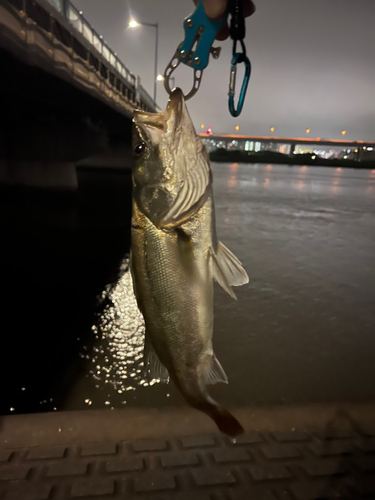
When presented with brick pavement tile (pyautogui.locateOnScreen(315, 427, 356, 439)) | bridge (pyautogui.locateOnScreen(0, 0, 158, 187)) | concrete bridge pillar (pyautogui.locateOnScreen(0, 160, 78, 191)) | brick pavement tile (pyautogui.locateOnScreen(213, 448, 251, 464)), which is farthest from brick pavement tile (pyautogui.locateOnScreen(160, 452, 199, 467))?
concrete bridge pillar (pyautogui.locateOnScreen(0, 160, 78, 191))

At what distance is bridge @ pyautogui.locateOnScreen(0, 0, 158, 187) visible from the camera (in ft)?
16.4

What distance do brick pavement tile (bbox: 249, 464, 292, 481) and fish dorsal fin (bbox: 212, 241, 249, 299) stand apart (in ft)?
3.77

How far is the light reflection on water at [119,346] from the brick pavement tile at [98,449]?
0.86 m

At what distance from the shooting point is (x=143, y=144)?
127 cm

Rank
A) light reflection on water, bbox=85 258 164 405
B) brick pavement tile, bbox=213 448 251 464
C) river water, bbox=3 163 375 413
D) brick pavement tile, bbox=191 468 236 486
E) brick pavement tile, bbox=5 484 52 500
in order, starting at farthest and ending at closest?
1. light reflection on water, bbox=85 258 164 405
2. river water, bbox=3 163 375 413
3. brick pavement tile, bbox=213 448 251 464
4. brick pavement tile, bbox=191 468 236 486
5. brick pavement tile, bbox=5 484 52 500

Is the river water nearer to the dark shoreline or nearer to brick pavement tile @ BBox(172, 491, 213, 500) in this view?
brick pavement tile @ BBox(172, 491, 213, 500)

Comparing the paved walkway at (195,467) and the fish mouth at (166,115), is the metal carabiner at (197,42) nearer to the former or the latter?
the fish mouth at (166,115)

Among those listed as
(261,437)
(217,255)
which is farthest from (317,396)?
(217,255)

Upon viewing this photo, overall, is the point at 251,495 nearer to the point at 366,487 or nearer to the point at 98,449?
the point at 366,487

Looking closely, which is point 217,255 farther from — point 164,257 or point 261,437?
point 261,437

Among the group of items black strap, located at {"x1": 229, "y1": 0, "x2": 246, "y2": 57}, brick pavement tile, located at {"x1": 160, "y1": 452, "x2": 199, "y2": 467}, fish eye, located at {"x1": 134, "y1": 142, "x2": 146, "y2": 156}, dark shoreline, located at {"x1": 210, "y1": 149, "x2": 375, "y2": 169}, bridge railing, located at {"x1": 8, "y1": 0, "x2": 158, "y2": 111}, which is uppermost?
dark shoreline, located at {"x1": 210, "y1": 149, "x2": 375, "y2": 169}

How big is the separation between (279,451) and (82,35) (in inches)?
331

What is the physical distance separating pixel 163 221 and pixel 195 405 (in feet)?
2.63

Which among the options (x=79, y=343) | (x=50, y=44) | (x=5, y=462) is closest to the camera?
(x=5, y=462)
